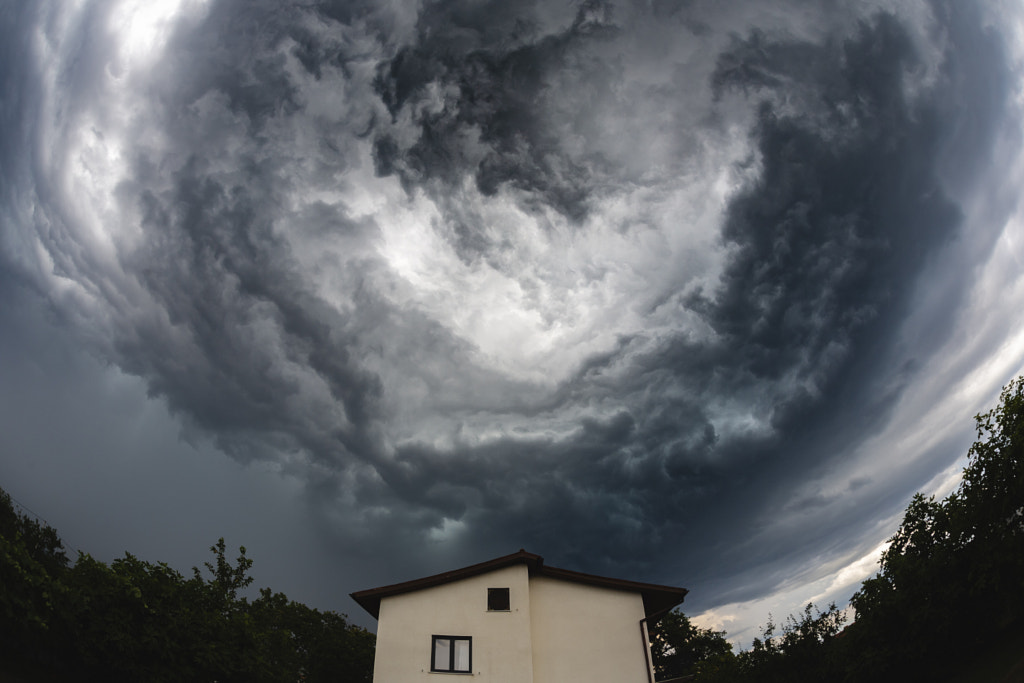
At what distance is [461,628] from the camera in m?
23.5

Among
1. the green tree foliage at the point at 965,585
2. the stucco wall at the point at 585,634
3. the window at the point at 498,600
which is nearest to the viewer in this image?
the green tree foliage at the point at 965,585

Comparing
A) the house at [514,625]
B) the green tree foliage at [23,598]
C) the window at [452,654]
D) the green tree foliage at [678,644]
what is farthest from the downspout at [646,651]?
the green tree foliage at [678,644]

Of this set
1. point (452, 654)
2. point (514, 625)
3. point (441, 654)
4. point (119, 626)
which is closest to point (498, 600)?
→ point (514, 625)

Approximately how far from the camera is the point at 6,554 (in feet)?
38.7

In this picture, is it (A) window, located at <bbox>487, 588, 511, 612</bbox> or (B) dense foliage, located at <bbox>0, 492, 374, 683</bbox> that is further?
(A) window, located at <bbox>487, 588, 511, 612</bbox>

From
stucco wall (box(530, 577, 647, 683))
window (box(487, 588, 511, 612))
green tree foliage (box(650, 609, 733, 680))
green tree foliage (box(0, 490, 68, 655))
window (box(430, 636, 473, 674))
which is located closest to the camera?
green tree foliage (box(0, 490, 68, 655))

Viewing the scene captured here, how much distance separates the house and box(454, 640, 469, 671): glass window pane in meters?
0.04

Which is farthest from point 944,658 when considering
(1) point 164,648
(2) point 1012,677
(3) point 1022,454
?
(1) point 164,648

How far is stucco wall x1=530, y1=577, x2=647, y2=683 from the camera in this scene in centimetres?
2337

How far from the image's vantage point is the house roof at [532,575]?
958 inches

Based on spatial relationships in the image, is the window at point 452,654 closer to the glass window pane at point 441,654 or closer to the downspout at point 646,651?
the glass window pane at point 441,654

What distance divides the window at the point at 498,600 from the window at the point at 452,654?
5.42ft

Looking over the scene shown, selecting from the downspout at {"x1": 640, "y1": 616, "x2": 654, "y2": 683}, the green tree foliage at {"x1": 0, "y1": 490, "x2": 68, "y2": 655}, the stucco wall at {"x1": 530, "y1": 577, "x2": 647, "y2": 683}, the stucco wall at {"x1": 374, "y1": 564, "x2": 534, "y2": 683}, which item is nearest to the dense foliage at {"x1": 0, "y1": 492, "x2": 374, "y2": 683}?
the green tree foliage at {"x1": 0, "y1": 490, "x2": 68, "y2": 655}

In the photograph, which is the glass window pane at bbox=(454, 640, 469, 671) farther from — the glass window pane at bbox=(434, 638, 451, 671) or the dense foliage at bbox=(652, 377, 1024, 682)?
the dense foliage at bbox=(652, 377, 1024, 682)
